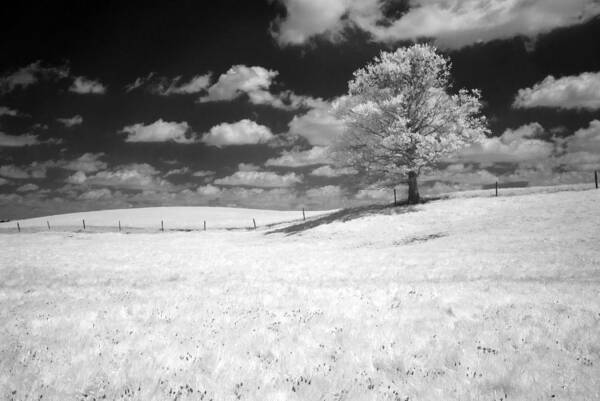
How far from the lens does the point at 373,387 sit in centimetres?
555

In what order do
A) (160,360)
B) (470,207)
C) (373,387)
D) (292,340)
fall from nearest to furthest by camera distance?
(373,387) → (160,360) → (292,340) → (470,207)

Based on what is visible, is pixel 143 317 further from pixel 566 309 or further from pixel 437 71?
pixel 437 71

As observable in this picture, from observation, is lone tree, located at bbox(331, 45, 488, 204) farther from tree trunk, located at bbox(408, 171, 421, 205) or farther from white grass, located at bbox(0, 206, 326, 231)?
white grass, located at bbox(0, 206, 326, 231)

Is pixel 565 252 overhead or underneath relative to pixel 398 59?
underneath

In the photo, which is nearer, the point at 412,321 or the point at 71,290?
the point at 412,321

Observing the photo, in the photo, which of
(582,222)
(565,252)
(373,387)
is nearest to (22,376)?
(373,387)

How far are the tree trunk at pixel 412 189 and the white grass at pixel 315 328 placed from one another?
56.7ft

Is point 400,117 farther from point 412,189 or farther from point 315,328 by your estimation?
point 315,328

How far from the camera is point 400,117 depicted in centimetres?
3197

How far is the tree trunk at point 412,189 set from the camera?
3400cm

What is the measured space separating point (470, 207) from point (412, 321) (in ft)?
81.1

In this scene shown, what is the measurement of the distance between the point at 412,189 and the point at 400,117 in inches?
272

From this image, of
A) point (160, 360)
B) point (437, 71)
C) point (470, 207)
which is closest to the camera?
point (160, 360)

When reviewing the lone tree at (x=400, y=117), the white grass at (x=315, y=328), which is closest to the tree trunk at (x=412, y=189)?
the lone tree at (x=400, y=117)
